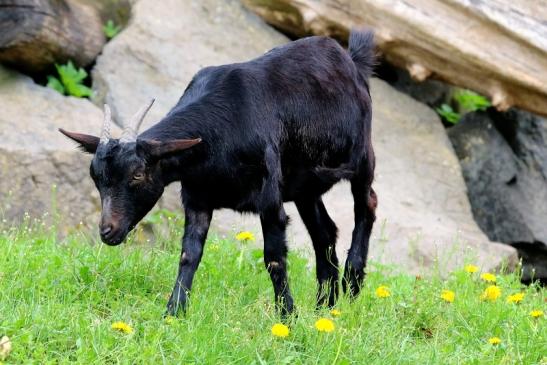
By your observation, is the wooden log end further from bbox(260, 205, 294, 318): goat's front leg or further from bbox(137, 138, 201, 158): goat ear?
bbox(137, 138, 201, 158): goat ear

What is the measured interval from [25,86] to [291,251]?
3.46 meters

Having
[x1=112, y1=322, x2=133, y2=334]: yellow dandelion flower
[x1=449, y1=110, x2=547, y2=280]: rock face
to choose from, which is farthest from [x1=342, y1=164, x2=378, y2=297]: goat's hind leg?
[x1=449, y1=110, x2=547, y2=280]: rock face

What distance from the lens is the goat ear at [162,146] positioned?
5.80m

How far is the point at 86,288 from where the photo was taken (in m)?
6.16

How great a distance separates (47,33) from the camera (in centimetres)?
951

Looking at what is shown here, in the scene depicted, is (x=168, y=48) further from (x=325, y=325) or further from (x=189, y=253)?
(x=325, y=325)

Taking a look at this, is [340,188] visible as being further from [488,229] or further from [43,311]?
A: [43,311]

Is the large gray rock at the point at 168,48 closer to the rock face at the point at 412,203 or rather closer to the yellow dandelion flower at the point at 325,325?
the rock face at the point at 412,203

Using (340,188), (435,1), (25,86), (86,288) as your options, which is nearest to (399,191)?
(340,188)

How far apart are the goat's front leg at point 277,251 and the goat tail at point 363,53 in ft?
5.54

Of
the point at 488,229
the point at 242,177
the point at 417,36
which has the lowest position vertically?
the point at 488,229

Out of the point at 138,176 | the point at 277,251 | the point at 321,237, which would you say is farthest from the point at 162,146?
the point at 321,237

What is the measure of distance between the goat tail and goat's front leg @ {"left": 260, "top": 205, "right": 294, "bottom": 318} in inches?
66.5

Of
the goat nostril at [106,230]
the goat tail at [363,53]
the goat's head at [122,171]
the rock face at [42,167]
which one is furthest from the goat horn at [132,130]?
the rock face at [42,167]
